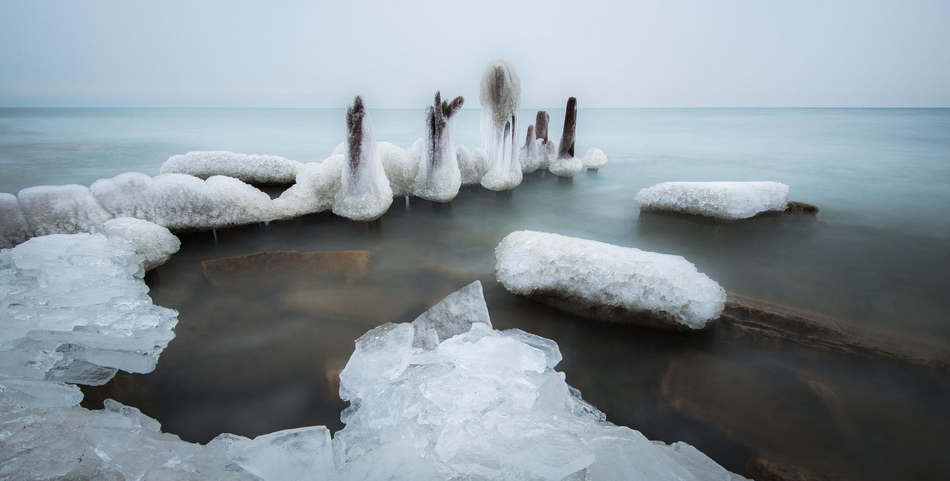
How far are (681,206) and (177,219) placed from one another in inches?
151

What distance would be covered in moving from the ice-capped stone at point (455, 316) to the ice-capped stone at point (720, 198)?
2.60 m

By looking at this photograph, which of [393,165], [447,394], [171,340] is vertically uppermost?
[393,165]

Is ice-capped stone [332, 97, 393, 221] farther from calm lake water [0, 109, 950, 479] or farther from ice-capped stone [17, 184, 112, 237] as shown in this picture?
ice-capped stone [17, 184, 112, 237]

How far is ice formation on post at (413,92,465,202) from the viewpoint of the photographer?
3811mm

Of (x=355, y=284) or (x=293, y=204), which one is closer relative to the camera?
(x=355, y=284)

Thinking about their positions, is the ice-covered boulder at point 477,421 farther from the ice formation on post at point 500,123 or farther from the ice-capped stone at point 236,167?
the ice-capped stone at point 236,167

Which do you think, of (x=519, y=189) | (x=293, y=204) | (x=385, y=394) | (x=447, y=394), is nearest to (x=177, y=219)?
(x=293, y=204)

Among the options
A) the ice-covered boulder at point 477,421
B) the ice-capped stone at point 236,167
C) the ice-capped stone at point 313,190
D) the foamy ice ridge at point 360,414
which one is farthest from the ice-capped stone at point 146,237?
the ice-capped stone at point 236,167

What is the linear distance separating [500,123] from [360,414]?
3.68 meters

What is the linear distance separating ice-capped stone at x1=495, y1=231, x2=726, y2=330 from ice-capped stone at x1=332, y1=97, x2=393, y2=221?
161cm

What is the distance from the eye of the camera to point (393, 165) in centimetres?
409

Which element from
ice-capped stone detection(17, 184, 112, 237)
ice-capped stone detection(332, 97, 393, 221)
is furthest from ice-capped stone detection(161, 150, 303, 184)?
ice-capped stone detection(17, 184, 112, 237)

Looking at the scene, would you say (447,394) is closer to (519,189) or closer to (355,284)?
(355,284)

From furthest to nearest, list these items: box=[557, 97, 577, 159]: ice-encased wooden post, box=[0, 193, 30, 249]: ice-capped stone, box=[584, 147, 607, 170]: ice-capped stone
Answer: box=[584, 147, 607, 170]: ice-capped stone, box=[557, 97, 577, 159]: ice-encased wooden post, box=[0, 193, 30, 249]: ice-capped stone
